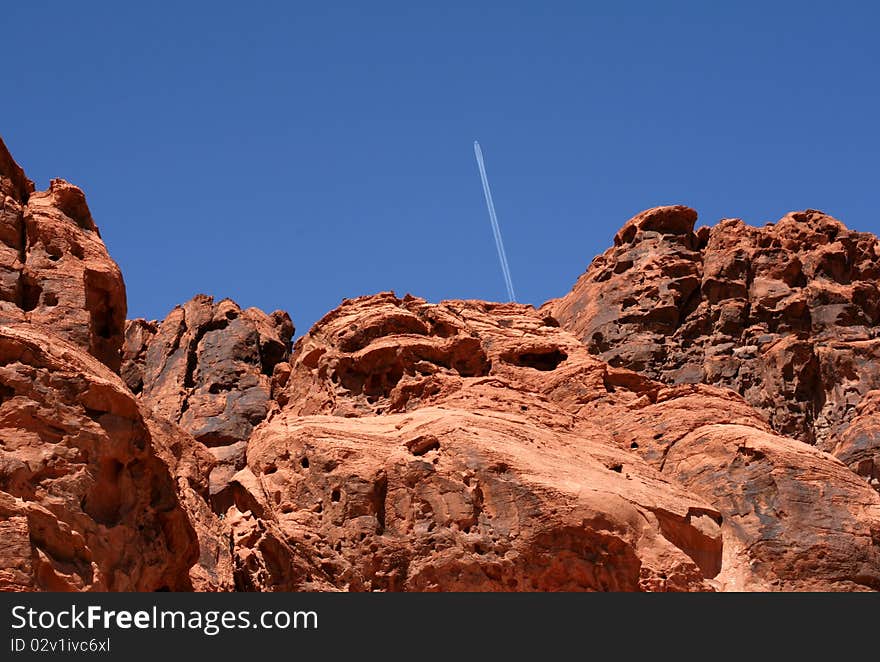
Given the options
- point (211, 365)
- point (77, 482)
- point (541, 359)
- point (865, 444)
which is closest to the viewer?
point (77, 482)

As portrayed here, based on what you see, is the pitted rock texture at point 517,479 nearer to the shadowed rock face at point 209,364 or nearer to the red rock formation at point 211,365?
the red rock formation at point 211,365

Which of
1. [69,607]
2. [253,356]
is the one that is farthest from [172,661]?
[253,356]

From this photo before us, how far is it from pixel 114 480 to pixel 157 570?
1828mm

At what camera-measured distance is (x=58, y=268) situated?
1443 inches

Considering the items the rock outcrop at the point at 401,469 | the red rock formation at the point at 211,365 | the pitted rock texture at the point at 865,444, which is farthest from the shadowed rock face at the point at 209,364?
the pitted rock texture at the point at 865,444

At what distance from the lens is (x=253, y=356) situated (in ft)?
245

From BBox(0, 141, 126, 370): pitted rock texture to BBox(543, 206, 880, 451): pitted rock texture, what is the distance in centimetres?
2865

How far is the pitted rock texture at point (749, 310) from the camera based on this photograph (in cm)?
6353

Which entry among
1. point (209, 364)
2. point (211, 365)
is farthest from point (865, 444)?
point (209, 364)

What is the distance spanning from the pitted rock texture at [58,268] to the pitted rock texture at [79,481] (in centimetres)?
517

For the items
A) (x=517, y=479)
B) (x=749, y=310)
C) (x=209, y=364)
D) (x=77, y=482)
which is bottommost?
(x=77, y=482)

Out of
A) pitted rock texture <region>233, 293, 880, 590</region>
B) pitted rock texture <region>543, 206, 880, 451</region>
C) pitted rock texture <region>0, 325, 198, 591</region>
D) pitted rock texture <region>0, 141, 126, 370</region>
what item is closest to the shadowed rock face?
pitted rock texture <region>543, 206, 880, 451</region>

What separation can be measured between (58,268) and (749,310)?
36604 mm

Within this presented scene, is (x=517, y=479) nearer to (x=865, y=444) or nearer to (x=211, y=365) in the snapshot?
(x=865, y=444)
